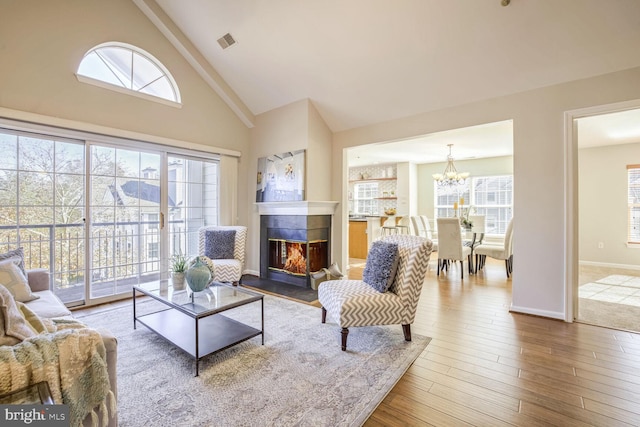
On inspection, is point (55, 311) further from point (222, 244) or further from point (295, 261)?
point (295, 261)

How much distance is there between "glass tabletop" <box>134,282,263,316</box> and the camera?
223 cm

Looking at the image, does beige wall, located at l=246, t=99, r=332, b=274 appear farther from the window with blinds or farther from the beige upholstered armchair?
the window with blinds

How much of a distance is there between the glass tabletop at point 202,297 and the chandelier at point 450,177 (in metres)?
Answer: 5.29

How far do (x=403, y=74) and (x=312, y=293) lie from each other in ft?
9.99

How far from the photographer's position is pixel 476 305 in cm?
349

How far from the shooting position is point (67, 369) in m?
1.15

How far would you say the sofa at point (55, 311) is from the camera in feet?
4.35

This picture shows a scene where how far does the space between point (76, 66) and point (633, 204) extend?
9141 millimetres

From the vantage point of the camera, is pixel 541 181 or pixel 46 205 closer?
pixel 541 181

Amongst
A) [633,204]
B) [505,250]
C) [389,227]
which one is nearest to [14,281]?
[505,250]

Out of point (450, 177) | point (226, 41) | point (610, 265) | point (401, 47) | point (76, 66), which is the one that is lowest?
point (610, 265)

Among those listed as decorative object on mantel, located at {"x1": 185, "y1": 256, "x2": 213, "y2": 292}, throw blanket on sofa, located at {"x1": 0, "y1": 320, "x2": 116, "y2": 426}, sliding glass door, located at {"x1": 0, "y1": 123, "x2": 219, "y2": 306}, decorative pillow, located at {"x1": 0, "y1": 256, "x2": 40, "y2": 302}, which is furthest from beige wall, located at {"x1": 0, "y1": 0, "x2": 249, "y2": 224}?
throw blanket on sofa, located at {"x1": 0, "y1": 320, "x2": 116, "y2": 426}

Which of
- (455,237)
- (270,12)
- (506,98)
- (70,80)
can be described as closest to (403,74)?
(506,98)

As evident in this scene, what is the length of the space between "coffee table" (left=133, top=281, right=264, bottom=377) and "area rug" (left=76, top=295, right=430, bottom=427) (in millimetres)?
130
